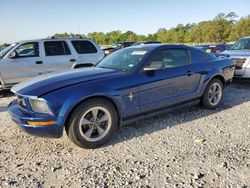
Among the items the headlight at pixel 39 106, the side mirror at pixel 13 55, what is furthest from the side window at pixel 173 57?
the side mirror at pixel 13 55

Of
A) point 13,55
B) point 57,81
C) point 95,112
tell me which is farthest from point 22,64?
point 95,112

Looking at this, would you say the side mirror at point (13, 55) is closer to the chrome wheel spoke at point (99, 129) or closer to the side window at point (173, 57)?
the side window at point (173, 57)

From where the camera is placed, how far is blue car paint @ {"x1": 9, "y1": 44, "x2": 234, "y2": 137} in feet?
11.8

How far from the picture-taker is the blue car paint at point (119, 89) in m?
3.60

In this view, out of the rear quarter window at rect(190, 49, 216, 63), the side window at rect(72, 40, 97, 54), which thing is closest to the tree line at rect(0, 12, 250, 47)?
the side window at rect(72, 40, 97, 54)

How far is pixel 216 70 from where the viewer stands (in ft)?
18.5

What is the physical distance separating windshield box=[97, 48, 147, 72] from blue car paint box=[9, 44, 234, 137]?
0.14 metres

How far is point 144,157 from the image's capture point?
358cm

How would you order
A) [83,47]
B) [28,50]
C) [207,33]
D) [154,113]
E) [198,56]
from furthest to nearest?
[207,33] < [83,47] < [28,50] < [198,56] < [154,113]

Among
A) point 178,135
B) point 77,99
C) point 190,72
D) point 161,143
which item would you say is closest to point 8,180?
point 77,99

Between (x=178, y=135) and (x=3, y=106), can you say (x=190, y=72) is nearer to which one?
(x=178, y=135)

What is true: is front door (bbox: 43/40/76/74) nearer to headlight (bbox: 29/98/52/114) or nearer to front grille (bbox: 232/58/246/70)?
headlight (bbox: 29/98/52/114)

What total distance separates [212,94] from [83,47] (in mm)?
A: 4786

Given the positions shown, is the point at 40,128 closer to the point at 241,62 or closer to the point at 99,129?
the point at 99,129
